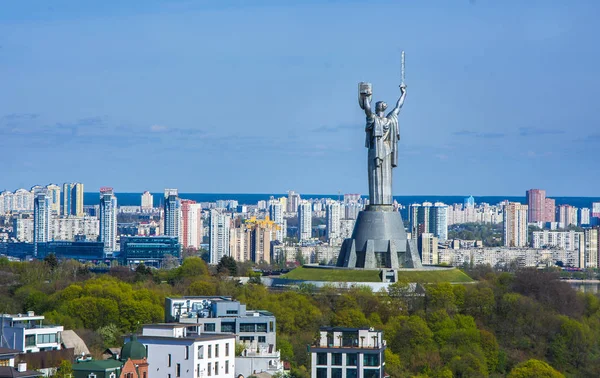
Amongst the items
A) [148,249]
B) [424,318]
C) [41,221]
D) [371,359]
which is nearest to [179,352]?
[371,359]

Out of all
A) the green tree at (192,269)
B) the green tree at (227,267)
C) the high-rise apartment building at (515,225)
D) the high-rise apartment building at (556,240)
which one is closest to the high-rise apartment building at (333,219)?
the high-rise apartment building at (515,225)

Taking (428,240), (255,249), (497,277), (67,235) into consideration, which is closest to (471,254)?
(428,240)

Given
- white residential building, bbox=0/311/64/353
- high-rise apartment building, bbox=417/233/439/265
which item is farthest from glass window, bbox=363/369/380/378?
high-rise apartment building, bbox=417/233/439/265

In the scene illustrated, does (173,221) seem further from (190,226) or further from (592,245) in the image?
(592,245)

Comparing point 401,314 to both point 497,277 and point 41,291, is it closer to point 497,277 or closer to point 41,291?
point 497,277

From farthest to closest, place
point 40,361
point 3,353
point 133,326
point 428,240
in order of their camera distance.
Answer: point 428,240
point 133,326
point 40,361
point 3,353

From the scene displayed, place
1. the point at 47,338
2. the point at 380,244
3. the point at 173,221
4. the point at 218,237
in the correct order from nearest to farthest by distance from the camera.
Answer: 1. the point at 47,338
2. the point at 380,244
3. the point at 218,237
4. the point at 173,221
